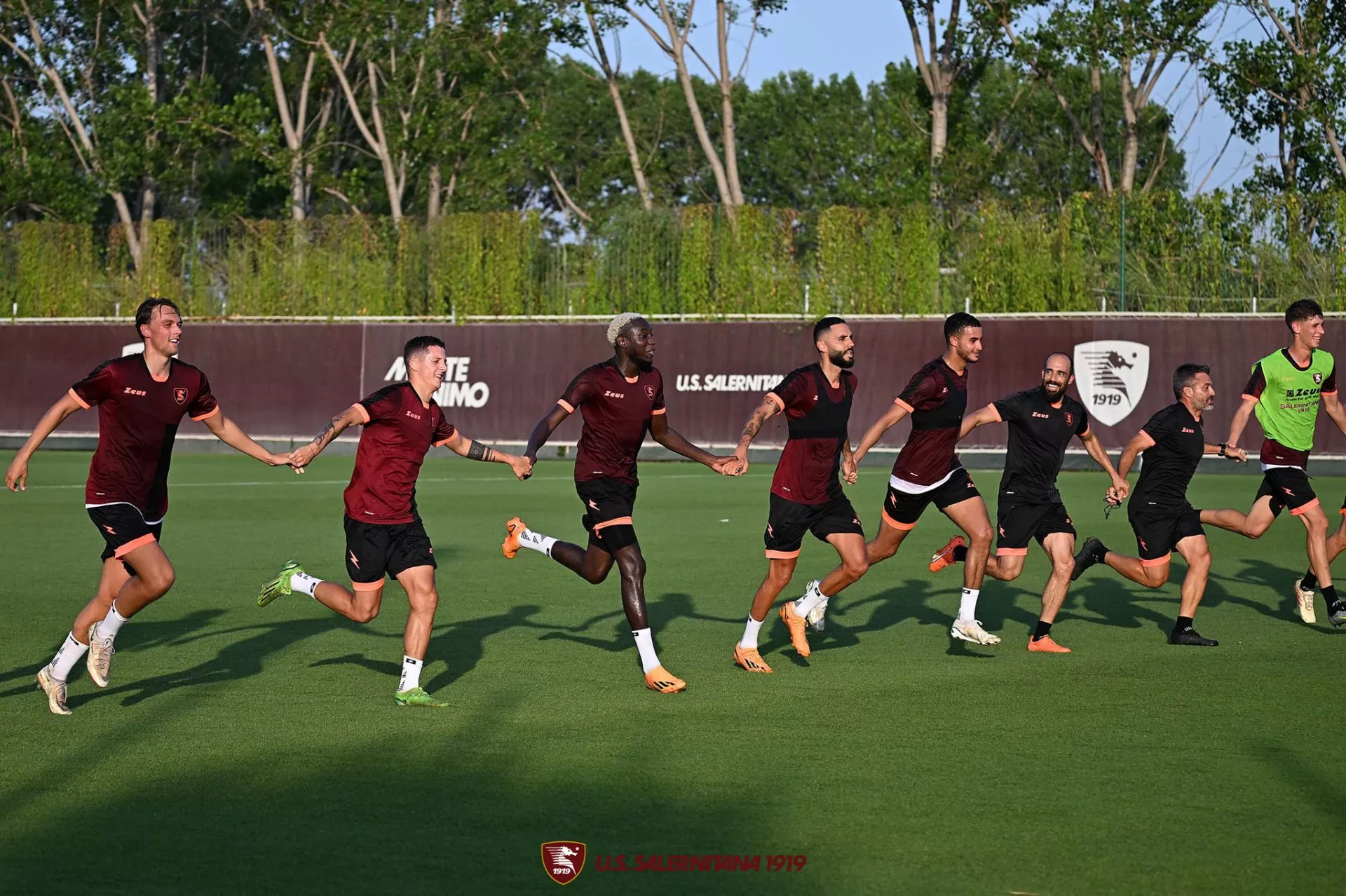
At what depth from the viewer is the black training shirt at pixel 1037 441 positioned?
10.8m

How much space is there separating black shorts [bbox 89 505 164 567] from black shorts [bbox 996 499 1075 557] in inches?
221

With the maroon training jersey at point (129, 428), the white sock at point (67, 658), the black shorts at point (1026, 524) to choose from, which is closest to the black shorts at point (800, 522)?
the black shorts at point (1026, 524)

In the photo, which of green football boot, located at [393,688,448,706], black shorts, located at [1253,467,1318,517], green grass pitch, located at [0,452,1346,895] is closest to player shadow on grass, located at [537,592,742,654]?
green grass pitch, located at [0,452,1346,895]

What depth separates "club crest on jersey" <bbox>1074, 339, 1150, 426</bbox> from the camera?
26781 mm

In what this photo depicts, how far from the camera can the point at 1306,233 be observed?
3084 cm

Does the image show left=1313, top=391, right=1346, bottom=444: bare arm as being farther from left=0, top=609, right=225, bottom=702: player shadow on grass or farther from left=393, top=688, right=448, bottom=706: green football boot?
left=0, top=609, right=225, bottom=702: player shadow on grass

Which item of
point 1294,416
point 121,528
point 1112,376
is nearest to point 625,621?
point 121,528

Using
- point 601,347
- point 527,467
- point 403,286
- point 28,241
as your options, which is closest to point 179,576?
point 527,467

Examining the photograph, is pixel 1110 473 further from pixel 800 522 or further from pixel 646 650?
pixel 646 650

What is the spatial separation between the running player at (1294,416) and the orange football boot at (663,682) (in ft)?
17.0

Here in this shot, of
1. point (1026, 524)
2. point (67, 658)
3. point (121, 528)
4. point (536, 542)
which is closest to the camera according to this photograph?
point (67, 658)

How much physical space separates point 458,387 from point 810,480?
2249cm

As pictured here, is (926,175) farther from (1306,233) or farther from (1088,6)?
(1306,233)

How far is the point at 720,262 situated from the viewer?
113 feet
